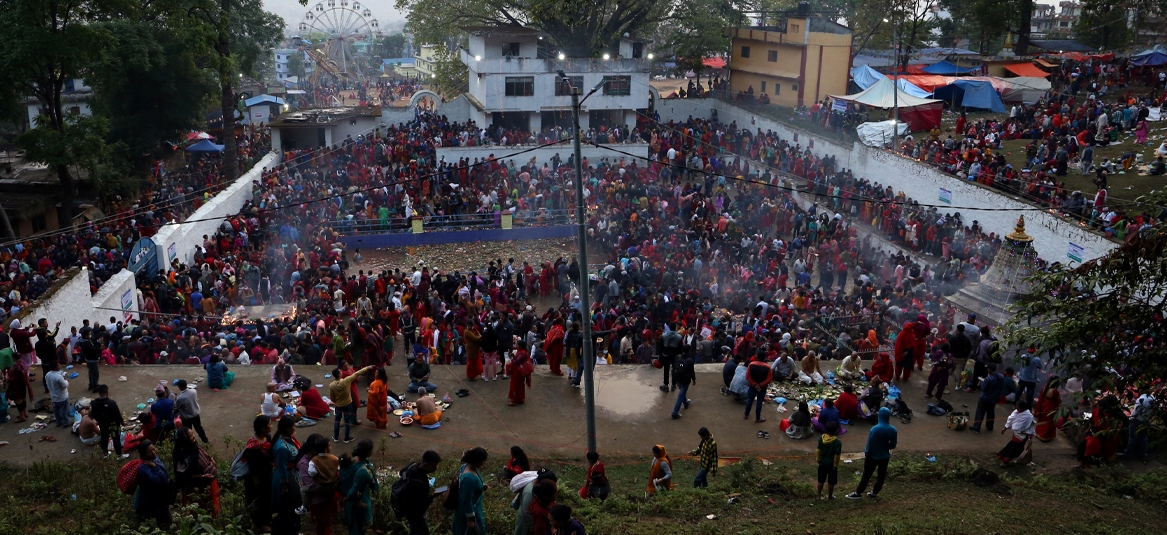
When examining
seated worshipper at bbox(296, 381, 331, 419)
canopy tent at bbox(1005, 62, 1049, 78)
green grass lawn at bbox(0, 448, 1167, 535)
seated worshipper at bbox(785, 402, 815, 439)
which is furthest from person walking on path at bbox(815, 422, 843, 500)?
canopy tent at bbox(1005, 62, 1049, 78)

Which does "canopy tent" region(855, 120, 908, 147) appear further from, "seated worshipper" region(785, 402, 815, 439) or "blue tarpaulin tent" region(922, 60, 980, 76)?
"seated worshipper" region(785, 402, 815, 439)

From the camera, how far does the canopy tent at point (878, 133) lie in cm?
2950

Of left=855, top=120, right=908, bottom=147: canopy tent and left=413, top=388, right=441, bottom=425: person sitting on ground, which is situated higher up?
left=855, top=120, right=908, bottom=147: canopy tent

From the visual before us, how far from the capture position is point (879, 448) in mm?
9219

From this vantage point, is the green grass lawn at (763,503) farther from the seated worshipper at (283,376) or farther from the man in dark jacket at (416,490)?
the seated worshipper at (283,376)

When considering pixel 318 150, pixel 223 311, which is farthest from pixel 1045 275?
pixel 318 150

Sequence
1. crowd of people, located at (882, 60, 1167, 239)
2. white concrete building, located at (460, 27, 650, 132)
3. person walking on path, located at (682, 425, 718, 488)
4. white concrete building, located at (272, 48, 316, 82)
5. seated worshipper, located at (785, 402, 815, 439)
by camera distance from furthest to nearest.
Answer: white concrete building, located at (272, 48, 316, 82) → white concrete building, located at (460, 27, 650, 132) → crowd of people, located at (882, 60, 1167, 239) → seated worshipper, located at (785, 402, 815, 439) → person walking on path, located at (682, 425, 718, 488)

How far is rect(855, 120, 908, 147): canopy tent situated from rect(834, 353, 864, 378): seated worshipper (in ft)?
57.6

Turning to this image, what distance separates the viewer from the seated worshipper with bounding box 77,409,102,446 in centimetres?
1062

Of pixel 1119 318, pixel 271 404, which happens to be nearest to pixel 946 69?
pixel 1119 318

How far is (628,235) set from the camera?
24094 millimetres

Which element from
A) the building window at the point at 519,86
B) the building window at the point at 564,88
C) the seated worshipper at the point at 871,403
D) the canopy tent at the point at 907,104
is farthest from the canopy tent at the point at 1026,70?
the seated worshipper at the point at 871,403

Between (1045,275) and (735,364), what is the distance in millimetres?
5740

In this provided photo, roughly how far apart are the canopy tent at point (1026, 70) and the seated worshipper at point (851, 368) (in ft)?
98.6
